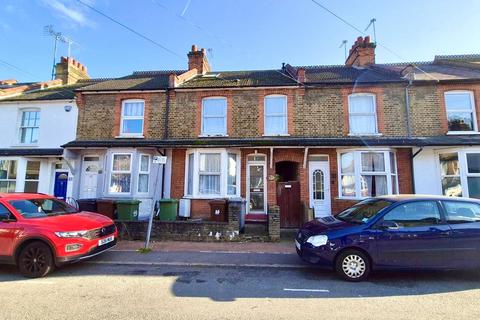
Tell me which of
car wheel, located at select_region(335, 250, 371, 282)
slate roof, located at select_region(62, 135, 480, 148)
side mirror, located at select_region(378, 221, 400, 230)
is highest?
slate roof, located at select_region(62, 135, 480, 148)

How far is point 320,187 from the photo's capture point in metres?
11.4

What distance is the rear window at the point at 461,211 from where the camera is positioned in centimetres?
571

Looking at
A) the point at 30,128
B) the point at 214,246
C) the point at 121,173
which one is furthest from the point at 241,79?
the point at 30,128

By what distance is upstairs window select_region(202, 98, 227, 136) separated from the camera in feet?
39.7

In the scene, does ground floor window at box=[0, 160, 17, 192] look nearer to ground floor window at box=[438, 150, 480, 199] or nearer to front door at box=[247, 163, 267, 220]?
front door at box=[247, 163, 267, 220]

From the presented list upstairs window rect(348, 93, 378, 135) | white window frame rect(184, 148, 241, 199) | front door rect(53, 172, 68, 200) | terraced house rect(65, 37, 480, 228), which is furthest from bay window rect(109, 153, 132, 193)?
upstairs window rect(348, 93, 378, 135)

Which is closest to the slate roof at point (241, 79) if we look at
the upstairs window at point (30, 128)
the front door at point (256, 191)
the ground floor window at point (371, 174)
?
the front door at point (256, 191)

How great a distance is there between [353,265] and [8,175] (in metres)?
15.0

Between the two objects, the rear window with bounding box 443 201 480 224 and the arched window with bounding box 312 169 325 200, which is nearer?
the rear window with bounding box 443 201 480 224

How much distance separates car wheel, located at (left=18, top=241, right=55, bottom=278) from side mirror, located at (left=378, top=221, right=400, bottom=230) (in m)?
6.85

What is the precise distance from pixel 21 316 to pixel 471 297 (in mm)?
7153

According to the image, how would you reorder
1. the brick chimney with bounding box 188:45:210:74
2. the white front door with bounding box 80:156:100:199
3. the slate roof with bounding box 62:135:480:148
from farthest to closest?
1. the brick chimney with bounding box 188:45:210:74
2. the white front door with bounding box 80:156:100:199
3. the slate roof with bounding box 62:135:480:148

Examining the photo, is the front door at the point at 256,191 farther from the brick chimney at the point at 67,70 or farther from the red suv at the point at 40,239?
the brick chimney at the point at 67,70

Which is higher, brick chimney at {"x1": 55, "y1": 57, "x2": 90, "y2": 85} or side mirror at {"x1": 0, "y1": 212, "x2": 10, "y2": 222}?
brick chimney at {"x1": 55, "y1": 57, "x2": 90, "y2": 85}
